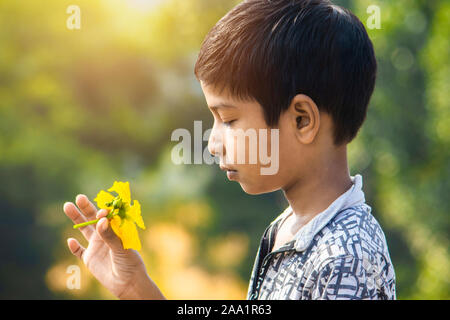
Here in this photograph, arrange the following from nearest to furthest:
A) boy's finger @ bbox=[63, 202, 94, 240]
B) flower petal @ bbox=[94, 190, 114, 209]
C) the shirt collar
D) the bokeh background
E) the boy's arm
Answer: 1. the boy's arm
2. the shirt collar
3. flower petal @ bbox=[94, 190, 114, 209]
4. boy's finger @ bbox=[63, 202, 94, 240]
5. the bokeh background

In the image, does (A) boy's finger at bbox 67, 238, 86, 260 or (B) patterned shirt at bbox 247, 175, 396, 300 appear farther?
(A) boy's finger at bbox 67, 238, 86, 260

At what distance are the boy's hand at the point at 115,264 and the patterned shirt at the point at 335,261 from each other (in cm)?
25

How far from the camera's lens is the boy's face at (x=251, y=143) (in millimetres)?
960

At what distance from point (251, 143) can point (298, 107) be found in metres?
0.12

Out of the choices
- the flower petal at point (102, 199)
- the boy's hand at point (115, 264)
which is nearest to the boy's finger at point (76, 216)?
the boy's hand at point (115, 264)

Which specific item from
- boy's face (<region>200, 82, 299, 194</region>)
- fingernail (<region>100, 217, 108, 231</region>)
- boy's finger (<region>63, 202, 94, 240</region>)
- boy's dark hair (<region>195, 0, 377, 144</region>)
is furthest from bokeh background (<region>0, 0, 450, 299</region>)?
fingernail (<region>100, 217, 108, 231</region>)

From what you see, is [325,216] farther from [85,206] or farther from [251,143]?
[85,206]

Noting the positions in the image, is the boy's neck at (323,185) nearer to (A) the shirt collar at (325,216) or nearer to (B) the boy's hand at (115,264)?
(A) the shirt collar at (325,216)

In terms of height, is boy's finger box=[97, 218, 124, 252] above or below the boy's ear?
below

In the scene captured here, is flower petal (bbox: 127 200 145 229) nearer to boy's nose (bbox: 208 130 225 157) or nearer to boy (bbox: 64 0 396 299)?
boy (bbox: 64 0 396 299)

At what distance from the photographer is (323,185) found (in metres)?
0.99

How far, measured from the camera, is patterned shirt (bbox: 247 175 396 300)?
2.75 feet

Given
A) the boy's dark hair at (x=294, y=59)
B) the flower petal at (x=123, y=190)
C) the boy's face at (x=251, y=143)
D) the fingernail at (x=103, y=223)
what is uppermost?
the boy's dark hair at (x=294, y=59)

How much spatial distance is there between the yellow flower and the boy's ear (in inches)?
13.8
